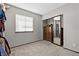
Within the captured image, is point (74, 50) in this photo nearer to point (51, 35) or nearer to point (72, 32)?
point (72, 32)

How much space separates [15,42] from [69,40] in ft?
8.08

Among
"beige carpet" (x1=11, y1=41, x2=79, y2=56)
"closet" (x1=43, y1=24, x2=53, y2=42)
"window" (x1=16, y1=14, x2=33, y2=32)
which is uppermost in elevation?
"window" (x1=16, y1=14, x2=33, y2=32)

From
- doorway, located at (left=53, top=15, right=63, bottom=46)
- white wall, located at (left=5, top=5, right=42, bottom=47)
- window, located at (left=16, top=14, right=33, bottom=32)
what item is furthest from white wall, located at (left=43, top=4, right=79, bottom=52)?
white wall, located at (left=5, top=5, right=42, bottom=47)

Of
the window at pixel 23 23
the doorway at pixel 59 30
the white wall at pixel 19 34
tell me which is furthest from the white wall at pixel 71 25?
the white wall at pixel 19 34

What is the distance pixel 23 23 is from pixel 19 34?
0.63 metres

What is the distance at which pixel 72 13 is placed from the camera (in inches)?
180

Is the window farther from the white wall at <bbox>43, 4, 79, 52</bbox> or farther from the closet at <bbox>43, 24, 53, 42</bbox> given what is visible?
the white wall at <bbox>43, 4, 79, 52</bbox>

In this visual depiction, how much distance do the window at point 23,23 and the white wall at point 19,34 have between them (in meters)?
0.21

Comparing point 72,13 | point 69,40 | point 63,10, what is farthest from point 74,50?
point 63,10

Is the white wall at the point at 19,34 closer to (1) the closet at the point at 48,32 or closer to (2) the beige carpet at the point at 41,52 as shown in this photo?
(1) the closet at the point at 48,32

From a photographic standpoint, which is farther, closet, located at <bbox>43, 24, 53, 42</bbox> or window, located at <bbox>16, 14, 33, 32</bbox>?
closet, located at <bbox>43, 24, 53, 42</bbox>

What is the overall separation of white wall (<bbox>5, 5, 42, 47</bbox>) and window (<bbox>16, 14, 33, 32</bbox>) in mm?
206

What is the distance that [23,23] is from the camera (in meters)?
6.03

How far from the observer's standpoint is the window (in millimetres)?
5693
